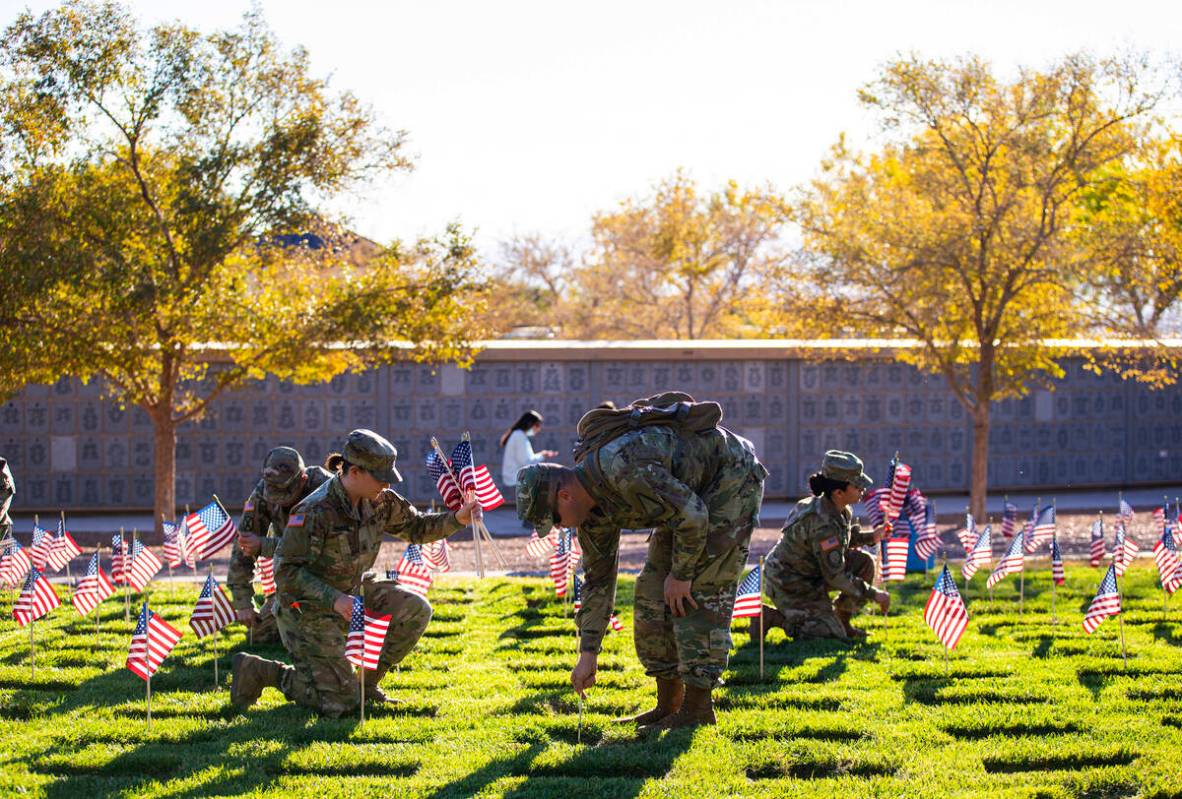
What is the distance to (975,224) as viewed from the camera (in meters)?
18.3

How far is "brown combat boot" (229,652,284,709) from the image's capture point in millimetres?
8164

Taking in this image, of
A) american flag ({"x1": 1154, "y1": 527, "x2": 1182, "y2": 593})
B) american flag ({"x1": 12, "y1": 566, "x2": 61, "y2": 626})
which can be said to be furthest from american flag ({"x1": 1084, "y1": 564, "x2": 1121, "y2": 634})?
american flag ({"x1": 12, "y1": 566, "x2": 61, "y2": 626})

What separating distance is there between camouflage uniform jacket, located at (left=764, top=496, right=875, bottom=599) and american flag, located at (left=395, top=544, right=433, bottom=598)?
254 centimetres

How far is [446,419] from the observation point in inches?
846

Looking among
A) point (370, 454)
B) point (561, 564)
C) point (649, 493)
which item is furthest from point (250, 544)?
point (649, 493)

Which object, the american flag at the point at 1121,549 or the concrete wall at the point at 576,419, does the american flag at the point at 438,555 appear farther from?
the concrete wall at the point at 576,419

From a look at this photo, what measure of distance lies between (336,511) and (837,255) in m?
11.9

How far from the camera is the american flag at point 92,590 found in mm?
10148

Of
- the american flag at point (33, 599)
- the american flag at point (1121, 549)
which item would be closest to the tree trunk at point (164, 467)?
the american flag at point (33, 599)

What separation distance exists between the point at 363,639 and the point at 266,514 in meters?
2.08

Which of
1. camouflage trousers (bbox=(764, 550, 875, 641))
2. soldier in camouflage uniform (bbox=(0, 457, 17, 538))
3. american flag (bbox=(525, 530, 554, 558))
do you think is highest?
soldier in camouflage uniform (bbox=(0, 457, 17, 538))

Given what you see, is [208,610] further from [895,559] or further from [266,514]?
[895,559]

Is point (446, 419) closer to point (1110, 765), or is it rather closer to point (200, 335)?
point (200, 335)

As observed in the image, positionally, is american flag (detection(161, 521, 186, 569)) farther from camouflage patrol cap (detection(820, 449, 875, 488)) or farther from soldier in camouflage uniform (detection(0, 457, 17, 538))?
camouflage patrol cap (detection(820, 449, 875, 488))
